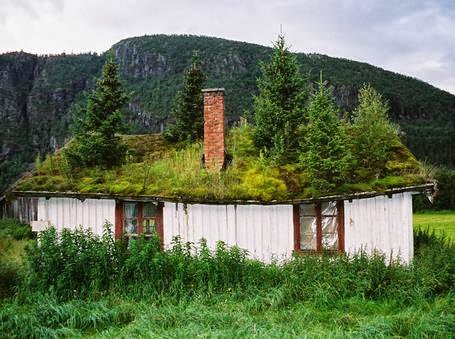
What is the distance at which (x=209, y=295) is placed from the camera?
10836mm

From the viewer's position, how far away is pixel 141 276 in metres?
11.6

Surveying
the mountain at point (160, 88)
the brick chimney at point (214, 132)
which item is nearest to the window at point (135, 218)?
the brick chimney at point (214, 132)

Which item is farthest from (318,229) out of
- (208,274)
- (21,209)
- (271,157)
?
(21,209)

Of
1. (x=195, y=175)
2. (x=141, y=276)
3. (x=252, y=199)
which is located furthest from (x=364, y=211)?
(x=141, y=276)

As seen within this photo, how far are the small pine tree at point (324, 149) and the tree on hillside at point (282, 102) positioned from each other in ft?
4.62

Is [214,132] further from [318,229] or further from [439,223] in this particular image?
[439,223]

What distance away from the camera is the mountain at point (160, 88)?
255 ft

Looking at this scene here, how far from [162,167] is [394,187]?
7366mm

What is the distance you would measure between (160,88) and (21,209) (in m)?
54.0

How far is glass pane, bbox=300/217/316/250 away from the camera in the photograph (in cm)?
1430

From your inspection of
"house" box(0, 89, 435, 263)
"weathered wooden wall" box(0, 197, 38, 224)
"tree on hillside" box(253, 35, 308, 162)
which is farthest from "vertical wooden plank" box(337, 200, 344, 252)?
"weathered wooden wall" box(0, 197, 38, 224)

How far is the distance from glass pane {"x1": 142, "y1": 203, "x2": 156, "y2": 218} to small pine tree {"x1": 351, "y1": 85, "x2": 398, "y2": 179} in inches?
264

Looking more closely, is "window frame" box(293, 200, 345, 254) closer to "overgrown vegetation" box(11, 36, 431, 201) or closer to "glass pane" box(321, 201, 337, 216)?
"glass pane" box(321, 201, 337, 216)

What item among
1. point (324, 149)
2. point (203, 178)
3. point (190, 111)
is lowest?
point (203, 178)
